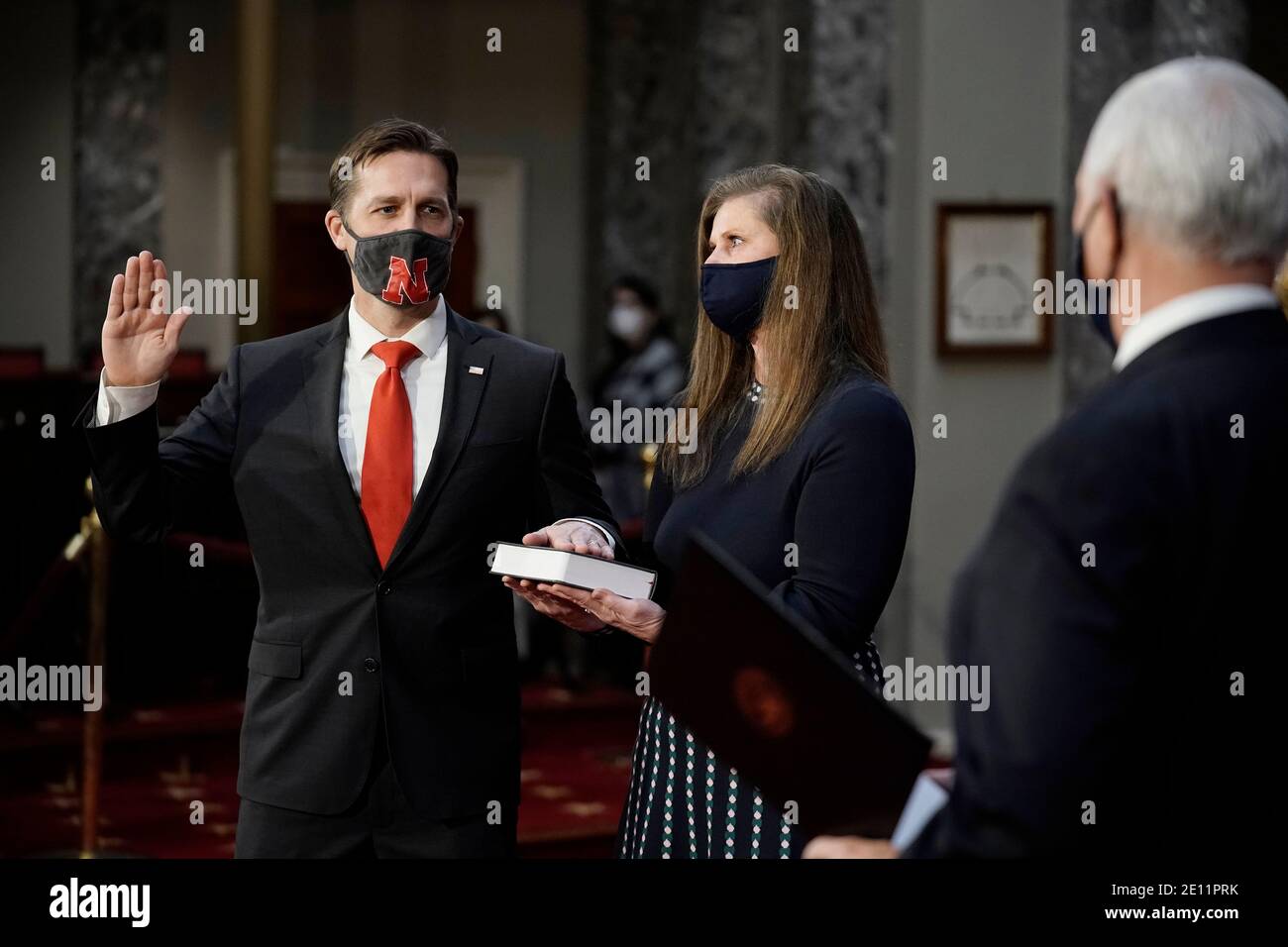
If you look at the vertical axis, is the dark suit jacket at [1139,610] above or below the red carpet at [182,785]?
above

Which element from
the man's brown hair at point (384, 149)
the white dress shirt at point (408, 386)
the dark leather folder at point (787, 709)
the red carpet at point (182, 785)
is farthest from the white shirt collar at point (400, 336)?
the red carpet at point (182, 785)

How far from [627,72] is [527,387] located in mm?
6682

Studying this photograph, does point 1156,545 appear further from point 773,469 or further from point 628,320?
point 628,320

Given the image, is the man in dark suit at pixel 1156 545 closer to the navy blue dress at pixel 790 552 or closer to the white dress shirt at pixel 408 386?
the navy blue dress at pixel 790 552

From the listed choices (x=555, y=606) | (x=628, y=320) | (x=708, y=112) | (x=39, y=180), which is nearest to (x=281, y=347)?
(x=555, y=606)

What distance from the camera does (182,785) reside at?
5418mm

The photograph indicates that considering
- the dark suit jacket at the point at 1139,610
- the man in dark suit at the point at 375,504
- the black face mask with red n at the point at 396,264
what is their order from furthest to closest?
the black face mask with red n at the point at 396,264
the man in dark suit at the point at 375,504
the dark suit jacket at the point at 1139,610

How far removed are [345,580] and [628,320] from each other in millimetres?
5297

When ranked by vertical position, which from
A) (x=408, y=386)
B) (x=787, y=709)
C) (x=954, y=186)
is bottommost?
(x=787, y=709)

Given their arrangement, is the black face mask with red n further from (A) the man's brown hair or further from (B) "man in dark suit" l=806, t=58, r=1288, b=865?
(B) "man in dark suit" l=806, t=58, r=1288, b=865

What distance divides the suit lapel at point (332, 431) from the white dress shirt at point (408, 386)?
0.02 meters

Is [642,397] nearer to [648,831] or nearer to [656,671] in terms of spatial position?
[648,831]

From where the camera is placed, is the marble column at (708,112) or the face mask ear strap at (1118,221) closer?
the face mask ear strap at (1118,221)

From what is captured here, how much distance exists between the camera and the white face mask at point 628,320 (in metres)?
7.53
